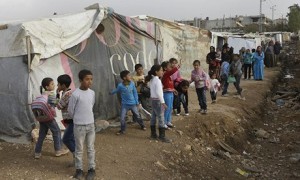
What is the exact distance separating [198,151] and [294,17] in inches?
2177

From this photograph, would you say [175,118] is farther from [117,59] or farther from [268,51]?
[268,51]

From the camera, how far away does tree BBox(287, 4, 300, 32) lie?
56.4 meters

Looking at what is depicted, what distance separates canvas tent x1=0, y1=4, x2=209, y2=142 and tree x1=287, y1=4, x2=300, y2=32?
5257 cm

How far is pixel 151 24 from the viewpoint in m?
9.70

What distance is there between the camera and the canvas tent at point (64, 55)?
21.1ft

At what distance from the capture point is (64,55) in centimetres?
719

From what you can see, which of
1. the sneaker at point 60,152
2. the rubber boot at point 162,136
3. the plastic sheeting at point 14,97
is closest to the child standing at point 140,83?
the rubber boot at point 162,136

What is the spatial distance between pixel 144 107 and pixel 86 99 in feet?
11.4

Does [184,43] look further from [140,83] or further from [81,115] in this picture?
[81,115]

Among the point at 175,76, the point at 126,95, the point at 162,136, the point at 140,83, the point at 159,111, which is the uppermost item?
the point at 175,76

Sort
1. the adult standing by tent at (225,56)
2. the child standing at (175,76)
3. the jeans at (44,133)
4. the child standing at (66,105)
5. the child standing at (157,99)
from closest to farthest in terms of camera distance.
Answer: the child standing at (66,105) < the jeans at (44,133) < the child standing at (157,99) < the child standing at (175,76) < the adult standing by tent at (225,56)

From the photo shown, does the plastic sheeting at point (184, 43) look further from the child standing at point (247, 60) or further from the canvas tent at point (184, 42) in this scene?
the child standing at point (247, 60)

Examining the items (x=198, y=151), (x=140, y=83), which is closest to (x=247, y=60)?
(x=140, y=83)

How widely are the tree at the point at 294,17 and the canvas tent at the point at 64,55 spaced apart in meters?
52.6
